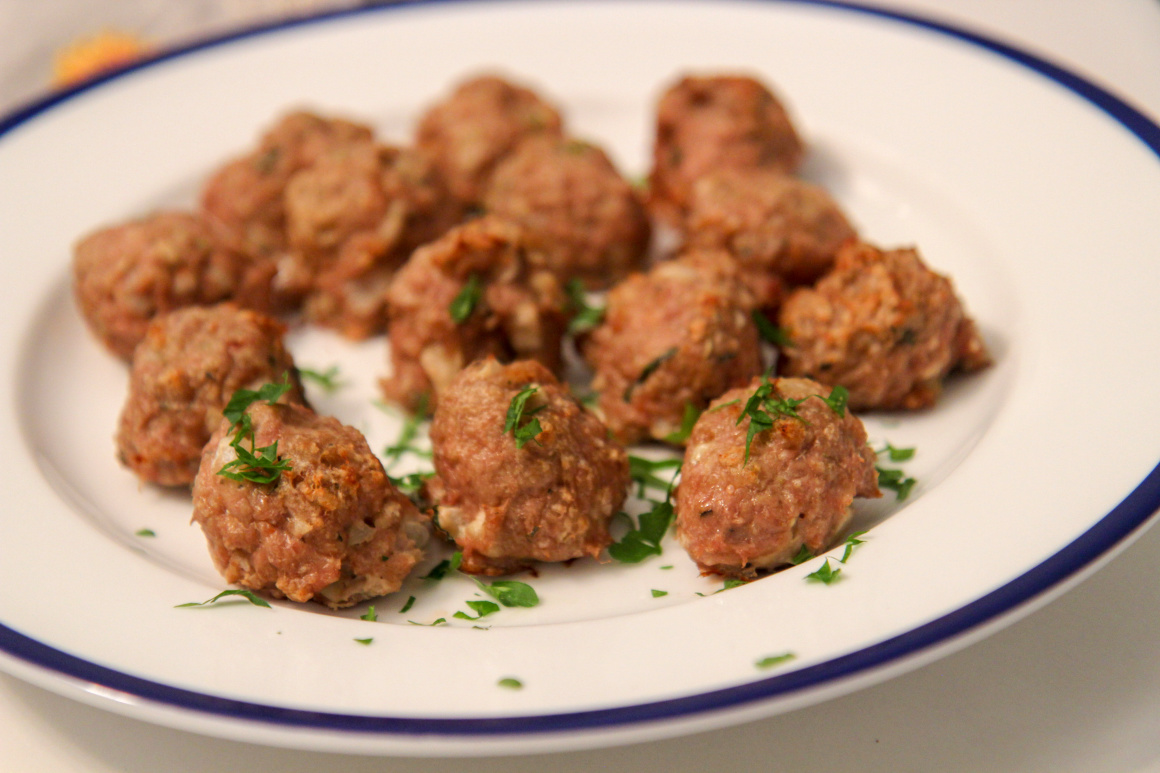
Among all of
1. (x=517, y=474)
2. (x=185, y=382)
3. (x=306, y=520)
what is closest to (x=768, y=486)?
(x=517, y=474)

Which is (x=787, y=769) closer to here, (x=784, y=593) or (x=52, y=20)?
(x=784, y=593)

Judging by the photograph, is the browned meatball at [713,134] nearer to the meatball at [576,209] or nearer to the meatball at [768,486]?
the meatball at [576,209]

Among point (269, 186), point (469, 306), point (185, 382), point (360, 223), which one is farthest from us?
point (269, 186)

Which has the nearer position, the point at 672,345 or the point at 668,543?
the point at 668,543

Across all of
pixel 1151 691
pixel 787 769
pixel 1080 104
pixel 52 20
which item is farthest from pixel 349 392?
pixel 52 20

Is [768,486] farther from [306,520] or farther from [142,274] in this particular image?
[142,274]

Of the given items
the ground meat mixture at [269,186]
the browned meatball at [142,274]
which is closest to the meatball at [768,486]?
the browned meatball at [142,274]

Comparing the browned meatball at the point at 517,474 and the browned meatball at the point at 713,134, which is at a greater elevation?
the browned meatball at the point at 713,134
